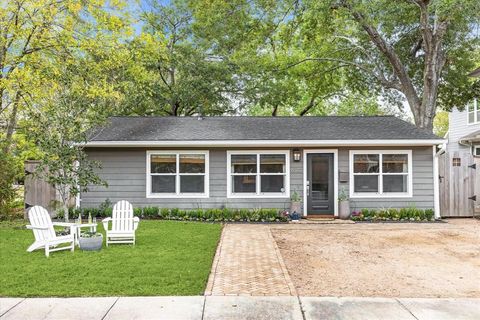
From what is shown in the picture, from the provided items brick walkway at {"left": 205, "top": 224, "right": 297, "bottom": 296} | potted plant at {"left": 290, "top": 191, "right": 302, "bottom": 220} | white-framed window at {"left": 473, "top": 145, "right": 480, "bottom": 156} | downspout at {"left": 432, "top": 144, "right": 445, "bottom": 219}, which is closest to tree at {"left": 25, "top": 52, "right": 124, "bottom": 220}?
brick walkway at {"left": 205, "top": 224, "right": 297, "bottom": 296}

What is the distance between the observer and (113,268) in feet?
17.9

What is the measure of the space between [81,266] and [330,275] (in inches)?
147

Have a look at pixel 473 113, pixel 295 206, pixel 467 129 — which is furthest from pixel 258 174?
pixel 473 113

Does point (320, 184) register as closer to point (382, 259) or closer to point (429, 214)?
point (429, 214)

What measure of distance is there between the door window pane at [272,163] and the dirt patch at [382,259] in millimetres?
2203

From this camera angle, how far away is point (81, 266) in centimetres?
557

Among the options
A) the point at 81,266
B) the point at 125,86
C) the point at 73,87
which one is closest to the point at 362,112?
the point at 125,86

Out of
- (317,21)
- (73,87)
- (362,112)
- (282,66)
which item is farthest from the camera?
(362,112)

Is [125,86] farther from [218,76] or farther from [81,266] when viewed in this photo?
[81,266]

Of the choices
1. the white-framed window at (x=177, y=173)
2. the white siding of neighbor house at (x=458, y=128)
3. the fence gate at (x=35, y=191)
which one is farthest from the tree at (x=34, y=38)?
the white siding of neighbor house at (x=458, y=128)

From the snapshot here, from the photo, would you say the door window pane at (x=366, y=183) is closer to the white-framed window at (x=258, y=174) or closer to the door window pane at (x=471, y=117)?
the white-framed window at (x=258, y=174)

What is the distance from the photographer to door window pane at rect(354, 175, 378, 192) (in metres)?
11.4

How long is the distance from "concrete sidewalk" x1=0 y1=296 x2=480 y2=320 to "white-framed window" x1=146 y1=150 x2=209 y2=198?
287 inches

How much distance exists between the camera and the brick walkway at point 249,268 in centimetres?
465
